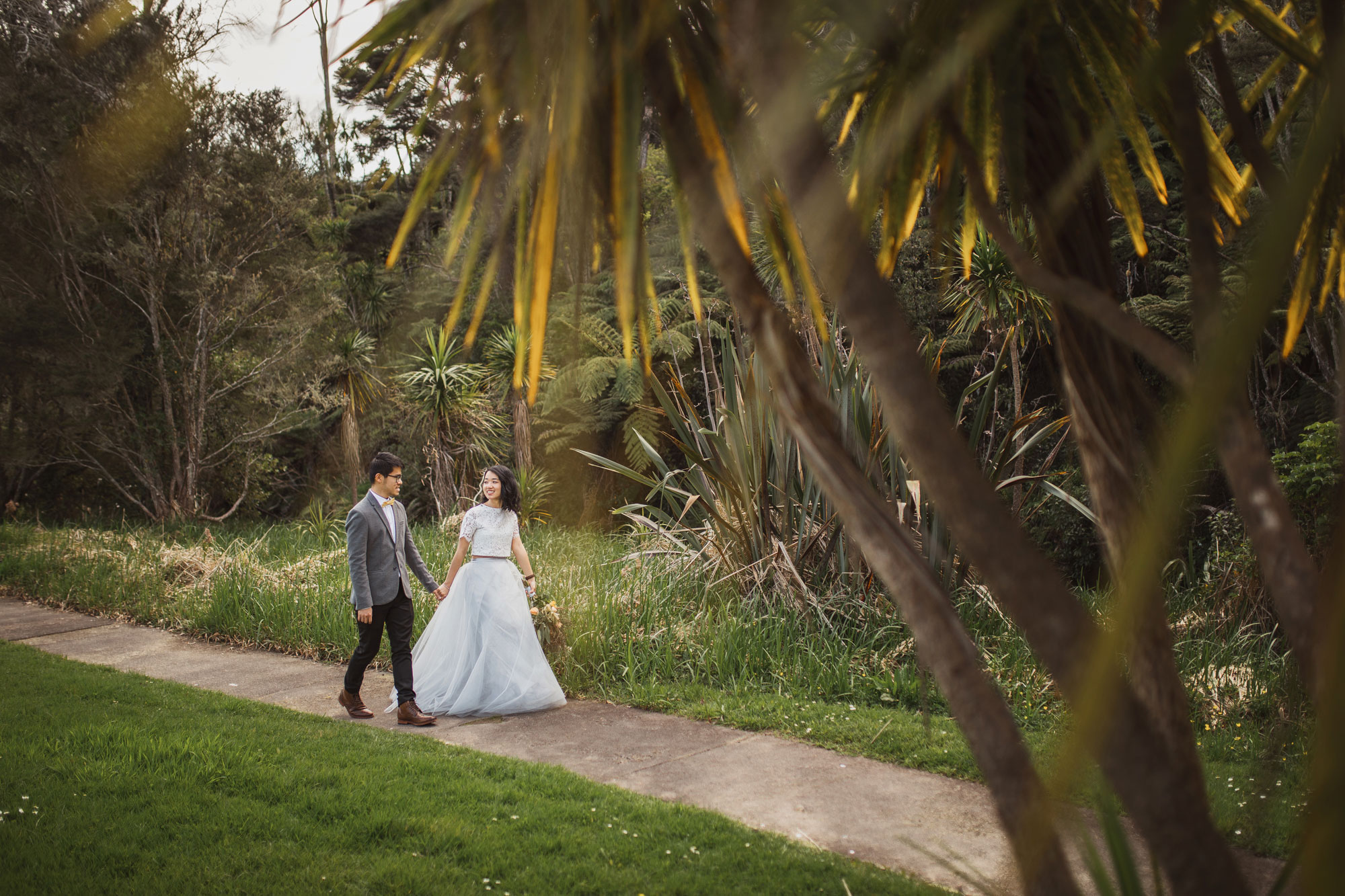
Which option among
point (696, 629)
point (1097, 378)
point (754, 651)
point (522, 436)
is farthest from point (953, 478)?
point (522, 436)

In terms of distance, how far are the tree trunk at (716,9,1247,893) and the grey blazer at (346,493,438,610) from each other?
216 inches

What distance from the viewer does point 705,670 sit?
7.05m

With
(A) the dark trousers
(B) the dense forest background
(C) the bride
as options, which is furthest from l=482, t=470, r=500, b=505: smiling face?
(B) the dense forest background

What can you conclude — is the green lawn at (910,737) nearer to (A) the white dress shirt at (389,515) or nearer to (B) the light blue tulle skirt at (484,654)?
(B) the light blue tulle skirt at (484,654)

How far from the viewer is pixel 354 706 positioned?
6.53 meters

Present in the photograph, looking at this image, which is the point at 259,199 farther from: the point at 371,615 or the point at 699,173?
the point at 699,173

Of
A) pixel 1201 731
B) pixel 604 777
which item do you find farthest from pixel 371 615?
pixel 1201 731

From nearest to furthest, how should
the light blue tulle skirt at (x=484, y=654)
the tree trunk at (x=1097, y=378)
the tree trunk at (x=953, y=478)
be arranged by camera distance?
the tree trunk at (x=953, y=478), the tree trunk at (x=1097, y=378), the light blue tulle skirt at (x=484, y=654)

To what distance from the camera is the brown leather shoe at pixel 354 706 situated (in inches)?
255

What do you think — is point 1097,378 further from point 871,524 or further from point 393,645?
point 393,645

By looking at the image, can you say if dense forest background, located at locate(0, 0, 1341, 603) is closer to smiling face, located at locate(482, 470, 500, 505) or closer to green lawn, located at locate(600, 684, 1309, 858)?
smiling face, located at locate(482, 470, 500, 505)

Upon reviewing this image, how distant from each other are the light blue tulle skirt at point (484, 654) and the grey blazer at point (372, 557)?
0.51 metres

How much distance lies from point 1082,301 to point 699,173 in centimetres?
61

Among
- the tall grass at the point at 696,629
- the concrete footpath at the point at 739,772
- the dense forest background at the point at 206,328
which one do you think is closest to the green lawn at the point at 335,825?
the concrete footpath at the point at 739,772
